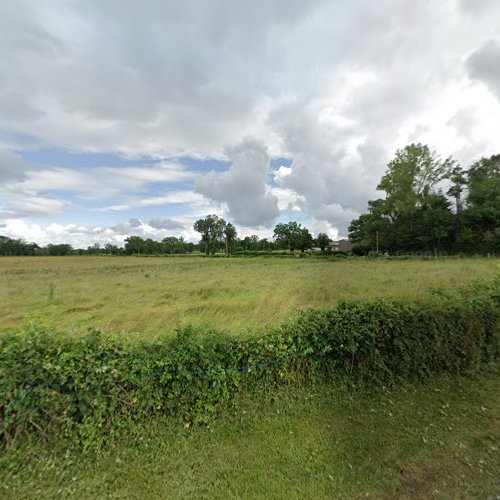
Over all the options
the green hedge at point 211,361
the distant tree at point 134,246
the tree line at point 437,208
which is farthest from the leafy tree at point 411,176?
the distant tree at point 134,246

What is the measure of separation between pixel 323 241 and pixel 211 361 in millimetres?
81612

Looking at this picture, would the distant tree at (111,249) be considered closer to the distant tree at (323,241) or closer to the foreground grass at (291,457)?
the distant tree at (323,241)

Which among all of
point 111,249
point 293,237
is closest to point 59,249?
point 111,249

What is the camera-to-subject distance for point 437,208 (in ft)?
→ 118

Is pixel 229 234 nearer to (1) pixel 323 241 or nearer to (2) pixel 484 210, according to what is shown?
(1) pixel 323 241

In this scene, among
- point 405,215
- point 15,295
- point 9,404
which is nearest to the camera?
point 9,404

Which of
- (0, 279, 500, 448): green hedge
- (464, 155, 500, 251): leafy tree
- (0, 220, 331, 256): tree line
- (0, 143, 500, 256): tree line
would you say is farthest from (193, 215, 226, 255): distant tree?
(0, 279, 500, 448): green hedge

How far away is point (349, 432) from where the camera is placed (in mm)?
2900

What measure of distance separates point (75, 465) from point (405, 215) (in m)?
46.2

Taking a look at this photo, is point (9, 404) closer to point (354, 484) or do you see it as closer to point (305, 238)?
point (354, 484)

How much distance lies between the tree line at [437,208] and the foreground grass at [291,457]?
40882 millimetres

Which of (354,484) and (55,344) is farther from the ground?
(55,344)

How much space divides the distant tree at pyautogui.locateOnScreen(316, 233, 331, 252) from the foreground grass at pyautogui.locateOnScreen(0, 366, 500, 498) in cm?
8033

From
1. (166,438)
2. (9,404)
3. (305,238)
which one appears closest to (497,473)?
(166,438)
